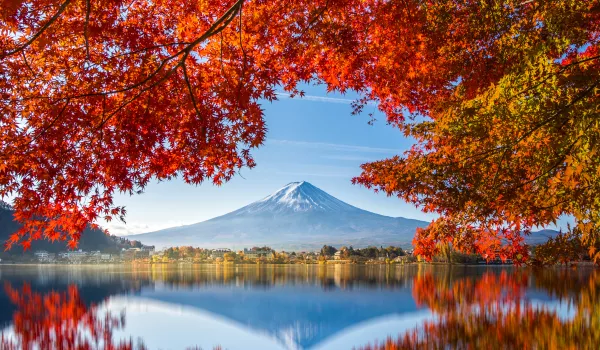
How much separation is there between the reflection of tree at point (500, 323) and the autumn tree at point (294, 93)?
12.4 feet

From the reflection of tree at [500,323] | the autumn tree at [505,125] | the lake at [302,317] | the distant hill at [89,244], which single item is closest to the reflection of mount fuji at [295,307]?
the lake at [302,317]

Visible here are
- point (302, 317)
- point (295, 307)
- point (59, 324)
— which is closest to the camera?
point (59, 324)

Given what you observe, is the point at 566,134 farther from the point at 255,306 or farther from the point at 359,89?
the point at 255,306

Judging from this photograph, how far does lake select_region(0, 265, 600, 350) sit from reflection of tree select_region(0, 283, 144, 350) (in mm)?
28

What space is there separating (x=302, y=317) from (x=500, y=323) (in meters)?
5.68

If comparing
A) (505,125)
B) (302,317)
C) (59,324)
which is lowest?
(302,317)

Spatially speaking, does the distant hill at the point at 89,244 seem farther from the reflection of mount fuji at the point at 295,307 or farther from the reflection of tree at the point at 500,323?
the reflection of tree at the point at 500,323

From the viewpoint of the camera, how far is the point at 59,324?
40.7 ft

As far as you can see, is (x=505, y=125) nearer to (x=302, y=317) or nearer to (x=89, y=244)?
(x=302, y=317)

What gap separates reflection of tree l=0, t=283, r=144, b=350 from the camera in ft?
33.7

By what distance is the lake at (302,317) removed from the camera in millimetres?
10641

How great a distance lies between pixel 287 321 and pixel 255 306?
7.07 feet

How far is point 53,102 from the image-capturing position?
5.59 meters

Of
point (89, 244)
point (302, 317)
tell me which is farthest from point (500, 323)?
point (89, 244)
